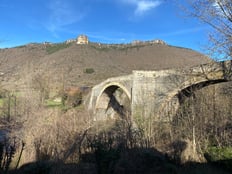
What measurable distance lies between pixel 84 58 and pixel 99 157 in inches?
1856

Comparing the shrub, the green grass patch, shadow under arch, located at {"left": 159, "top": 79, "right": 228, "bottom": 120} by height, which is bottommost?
shadow under arch, located at {"left": 159, "top": 79, "right": 228, "bottom": 120}

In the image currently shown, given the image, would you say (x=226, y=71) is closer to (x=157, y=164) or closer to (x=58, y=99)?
(x=157, y=164)

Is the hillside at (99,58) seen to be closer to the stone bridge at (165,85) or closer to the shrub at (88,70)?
the shrub at (88,70)

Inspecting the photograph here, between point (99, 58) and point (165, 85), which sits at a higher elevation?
point (99, 58)

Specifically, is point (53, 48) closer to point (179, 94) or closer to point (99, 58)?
point (99, 58)

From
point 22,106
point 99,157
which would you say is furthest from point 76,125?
point 22,106

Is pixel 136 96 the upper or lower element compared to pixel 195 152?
upper

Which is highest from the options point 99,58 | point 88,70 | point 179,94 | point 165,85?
point 99,58

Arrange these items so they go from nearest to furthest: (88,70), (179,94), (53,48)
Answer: (179,94)
(88,70)
(53,48)

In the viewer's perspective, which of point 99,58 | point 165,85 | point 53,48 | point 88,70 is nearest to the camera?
point 165,85

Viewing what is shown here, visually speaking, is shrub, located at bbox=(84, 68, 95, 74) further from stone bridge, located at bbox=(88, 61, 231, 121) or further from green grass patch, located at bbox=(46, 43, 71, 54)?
stone bridge, located at bbox=(88, 61, 231, 121)

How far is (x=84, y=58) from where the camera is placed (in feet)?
165

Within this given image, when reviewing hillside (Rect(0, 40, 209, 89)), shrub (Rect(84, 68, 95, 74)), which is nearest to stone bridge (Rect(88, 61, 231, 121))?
hillside (Rect(0, 40, 209, 89))

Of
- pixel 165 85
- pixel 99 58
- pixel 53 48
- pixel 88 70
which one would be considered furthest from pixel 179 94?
pixel 53 48
